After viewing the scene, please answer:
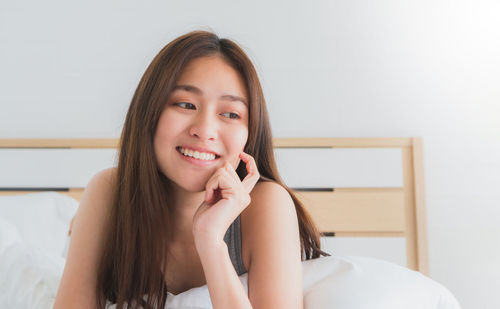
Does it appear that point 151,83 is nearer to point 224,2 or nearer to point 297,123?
point 297,123

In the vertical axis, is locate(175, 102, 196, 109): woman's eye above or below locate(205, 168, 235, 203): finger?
above

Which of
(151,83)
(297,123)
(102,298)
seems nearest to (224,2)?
(297,123)

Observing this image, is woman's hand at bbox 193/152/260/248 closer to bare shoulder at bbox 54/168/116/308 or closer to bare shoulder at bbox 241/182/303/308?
bare shoulder at bbox 241/182/303/308

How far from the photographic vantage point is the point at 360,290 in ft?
2.81

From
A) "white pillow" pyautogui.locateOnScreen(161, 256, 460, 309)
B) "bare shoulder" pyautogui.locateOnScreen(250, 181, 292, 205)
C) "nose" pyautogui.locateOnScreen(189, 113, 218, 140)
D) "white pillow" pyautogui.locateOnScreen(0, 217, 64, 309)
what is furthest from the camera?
"white pillow" pyautogui.locateOnScreen(0, 217, 64, 309)

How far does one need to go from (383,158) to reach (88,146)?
1.46m

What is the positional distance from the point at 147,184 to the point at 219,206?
0.69 ft

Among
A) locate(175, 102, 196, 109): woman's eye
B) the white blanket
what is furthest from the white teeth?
the white blanket

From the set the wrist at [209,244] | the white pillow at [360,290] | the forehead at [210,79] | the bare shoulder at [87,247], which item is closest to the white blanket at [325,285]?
the white pillow at [360,290]

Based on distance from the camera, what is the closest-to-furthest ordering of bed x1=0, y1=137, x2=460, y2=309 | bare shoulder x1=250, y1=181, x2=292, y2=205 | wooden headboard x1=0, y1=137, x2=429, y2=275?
bare shoulder x1=250, y1=181, x2=292, y2=205
bed x1=0, y1=137, x2=460, y2=309
wooden headboard x1=0, y1=137, x2=429, y2=275

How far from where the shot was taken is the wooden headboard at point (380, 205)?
1.99 meters

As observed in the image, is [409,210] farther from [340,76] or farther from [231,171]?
[231,171]

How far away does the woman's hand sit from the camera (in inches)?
35.9

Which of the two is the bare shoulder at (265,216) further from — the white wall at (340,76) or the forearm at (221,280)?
the white wall at (340,76)
